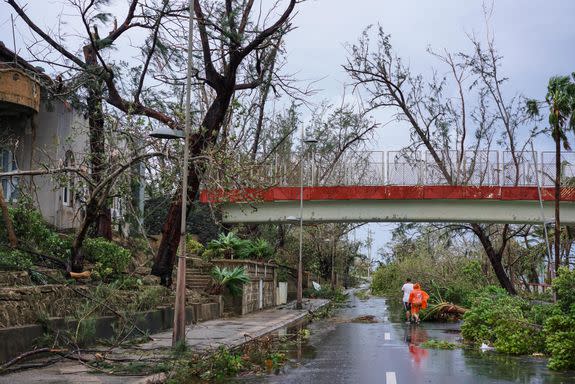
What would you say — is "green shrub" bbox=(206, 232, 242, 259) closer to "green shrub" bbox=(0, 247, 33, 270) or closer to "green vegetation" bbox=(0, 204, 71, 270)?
"green vegetation" bbox=(0, 204, 71, 270)

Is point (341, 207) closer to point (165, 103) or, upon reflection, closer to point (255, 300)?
point (255, 300)

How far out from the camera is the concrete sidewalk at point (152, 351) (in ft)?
31.5

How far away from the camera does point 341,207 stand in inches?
1223

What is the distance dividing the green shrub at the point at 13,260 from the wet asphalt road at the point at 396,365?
5.55m

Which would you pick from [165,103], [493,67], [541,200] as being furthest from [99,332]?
[493,67]

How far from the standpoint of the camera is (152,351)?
41.7 ft

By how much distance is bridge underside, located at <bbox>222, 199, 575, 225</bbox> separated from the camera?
29.3 m

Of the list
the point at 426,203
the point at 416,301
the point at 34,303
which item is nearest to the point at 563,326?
the point at 34,303

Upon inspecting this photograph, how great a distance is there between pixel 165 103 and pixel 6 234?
33.8ft

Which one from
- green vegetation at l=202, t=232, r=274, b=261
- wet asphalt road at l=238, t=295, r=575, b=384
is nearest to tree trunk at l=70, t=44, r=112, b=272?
green vegetation at l=202, t=232, r=274, b=261

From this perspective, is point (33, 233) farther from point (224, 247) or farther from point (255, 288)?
point (255, 288)

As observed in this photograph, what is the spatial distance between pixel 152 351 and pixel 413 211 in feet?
63.8

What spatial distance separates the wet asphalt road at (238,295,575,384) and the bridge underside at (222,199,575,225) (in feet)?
37.1

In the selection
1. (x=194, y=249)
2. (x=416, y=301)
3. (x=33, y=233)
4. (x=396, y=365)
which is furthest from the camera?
(x=194, y=249)
